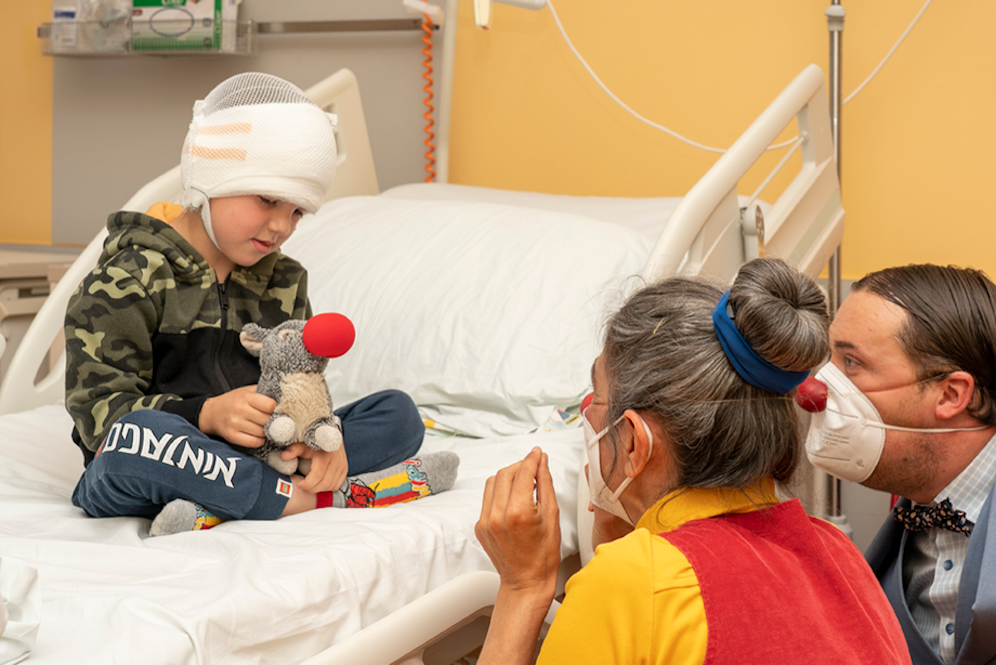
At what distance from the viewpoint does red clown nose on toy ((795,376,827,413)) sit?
3.68ft

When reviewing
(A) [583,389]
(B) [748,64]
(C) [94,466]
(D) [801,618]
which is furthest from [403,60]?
(D) [801,618]

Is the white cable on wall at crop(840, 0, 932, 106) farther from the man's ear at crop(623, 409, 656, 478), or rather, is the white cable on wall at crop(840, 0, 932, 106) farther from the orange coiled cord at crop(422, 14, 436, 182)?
the man's ear at crop(623, 409, 656, 478)

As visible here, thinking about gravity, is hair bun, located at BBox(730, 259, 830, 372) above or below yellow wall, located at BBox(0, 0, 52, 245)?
below

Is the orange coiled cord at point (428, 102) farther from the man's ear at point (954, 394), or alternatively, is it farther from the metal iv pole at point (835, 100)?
the man's ear at point (954, 394)

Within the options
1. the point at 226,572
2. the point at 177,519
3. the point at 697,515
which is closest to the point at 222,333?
the point at 177,519

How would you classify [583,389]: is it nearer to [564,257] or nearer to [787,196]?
[564,257]

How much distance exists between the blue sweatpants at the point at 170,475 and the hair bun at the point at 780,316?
25.6 inches

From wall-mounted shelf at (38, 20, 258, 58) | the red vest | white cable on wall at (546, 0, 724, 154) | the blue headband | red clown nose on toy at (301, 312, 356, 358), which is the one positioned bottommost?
the red vest

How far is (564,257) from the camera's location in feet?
5.62

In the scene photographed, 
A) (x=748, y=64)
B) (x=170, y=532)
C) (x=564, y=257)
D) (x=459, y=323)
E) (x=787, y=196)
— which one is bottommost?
(x=170, y=532)

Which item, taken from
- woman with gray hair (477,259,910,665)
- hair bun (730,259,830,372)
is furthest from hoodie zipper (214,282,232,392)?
hair bun (730,259,830,372)

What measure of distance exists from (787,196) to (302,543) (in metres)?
1.24

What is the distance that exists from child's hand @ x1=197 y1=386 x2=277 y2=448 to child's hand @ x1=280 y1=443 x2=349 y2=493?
44mm

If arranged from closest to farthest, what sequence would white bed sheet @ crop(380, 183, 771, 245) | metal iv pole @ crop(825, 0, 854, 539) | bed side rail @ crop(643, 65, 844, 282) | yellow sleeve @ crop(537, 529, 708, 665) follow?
yellow sleeve @ crop(537, 529, 708, 665), bed side rail @ crop(643, 65, 844, 282), metal iv pole @ crop(825, 0, 854, 539), white bed sheet @ crop(380, 183, 771, 245)
